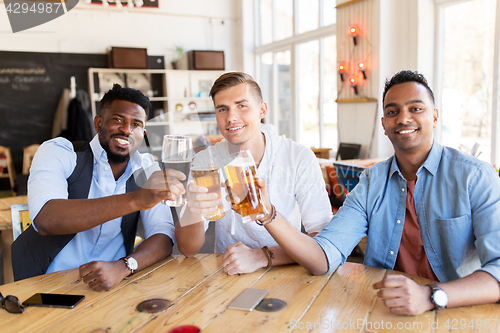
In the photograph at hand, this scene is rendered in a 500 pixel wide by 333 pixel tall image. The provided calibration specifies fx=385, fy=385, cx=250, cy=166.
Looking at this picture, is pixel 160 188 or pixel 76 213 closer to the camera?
pixel 160 188

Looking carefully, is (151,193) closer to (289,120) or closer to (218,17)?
(289,120)

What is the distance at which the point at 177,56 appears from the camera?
7570 millimetres

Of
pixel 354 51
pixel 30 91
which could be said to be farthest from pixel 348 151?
pixel 30 91

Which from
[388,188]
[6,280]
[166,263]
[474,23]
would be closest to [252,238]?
Result: [166,263]

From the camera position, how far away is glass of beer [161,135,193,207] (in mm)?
1090

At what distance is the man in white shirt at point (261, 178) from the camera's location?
148 cm

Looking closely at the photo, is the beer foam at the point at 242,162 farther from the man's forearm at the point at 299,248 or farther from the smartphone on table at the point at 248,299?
the smartphone on table at the point at 248,299

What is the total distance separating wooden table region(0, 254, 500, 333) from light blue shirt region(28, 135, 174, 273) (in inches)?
12.0

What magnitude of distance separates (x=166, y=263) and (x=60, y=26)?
21.7 ft

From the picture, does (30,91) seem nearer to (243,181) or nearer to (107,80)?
(107,80)

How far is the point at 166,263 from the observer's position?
1531 millimetres

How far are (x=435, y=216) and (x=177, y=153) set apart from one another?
990 millimetres

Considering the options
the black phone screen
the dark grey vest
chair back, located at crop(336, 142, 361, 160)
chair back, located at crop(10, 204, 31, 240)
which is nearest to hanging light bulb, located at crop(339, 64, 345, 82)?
chair back, located at crop(336, 142, 361, 160)

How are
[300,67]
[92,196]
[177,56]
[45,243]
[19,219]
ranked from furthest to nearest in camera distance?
[177,56], [300,67], [19,219], [92,196], [45,243]
